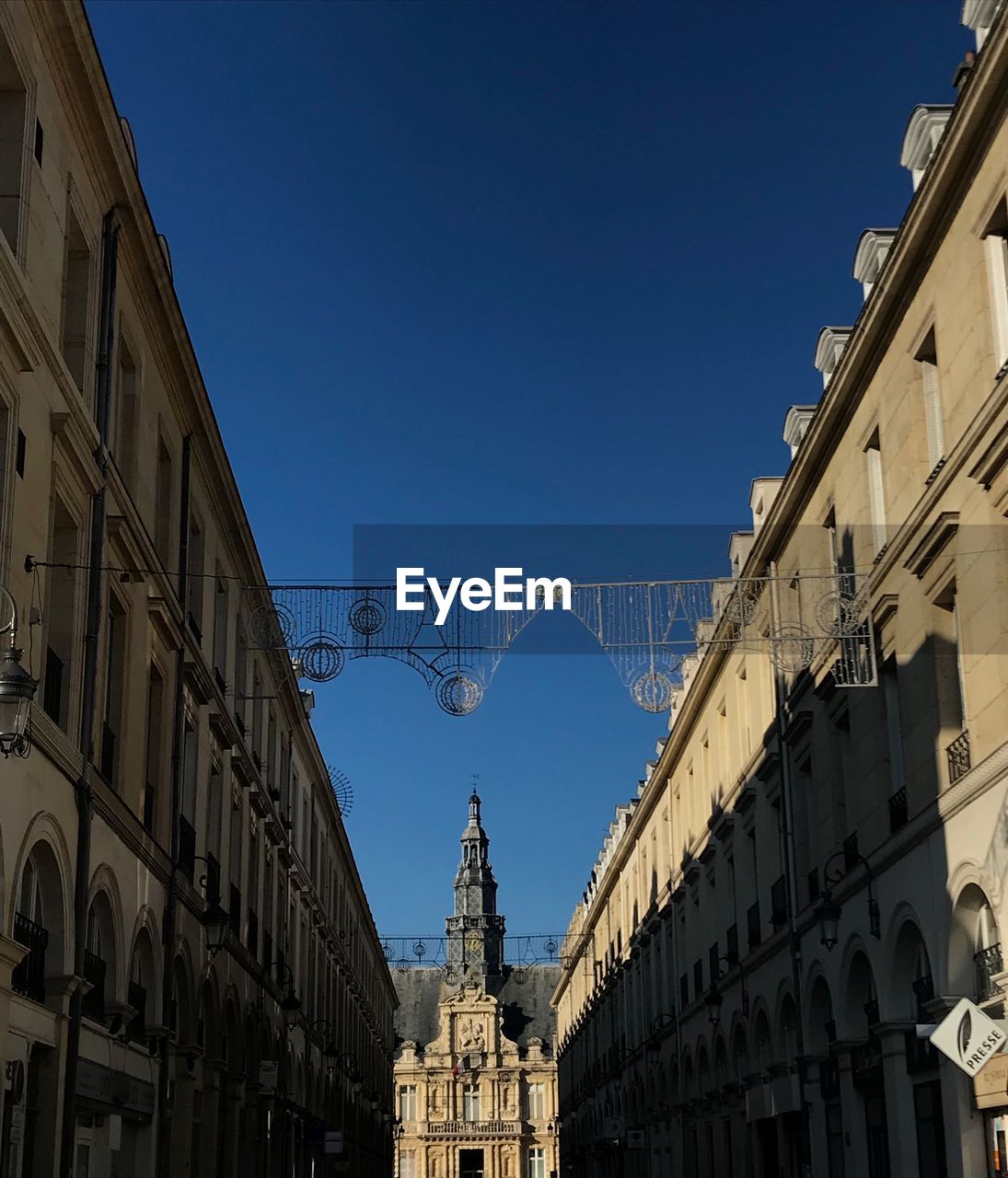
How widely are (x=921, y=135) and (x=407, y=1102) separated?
106 metres

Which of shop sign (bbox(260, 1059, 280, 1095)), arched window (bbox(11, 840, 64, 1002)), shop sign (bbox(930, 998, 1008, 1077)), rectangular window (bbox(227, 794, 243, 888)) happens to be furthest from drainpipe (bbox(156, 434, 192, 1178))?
shop sign (bbox(930, 998, 1008, 1077))

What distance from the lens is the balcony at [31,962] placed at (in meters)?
16.3

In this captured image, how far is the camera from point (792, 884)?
2966 centimetres

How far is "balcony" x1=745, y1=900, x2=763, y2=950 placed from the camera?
3322 centimetres

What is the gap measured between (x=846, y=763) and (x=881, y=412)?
6.05 m

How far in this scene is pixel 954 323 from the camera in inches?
798

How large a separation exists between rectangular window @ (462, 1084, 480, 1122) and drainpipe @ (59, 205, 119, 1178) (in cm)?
10520

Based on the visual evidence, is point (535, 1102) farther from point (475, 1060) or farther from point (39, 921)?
point (39, 921)

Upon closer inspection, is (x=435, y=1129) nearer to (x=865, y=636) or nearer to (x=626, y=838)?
(x=626, y=838)

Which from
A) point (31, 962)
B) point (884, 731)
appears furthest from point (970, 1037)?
point (31, 962)

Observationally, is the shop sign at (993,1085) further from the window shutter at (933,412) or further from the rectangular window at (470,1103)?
the rectangular window at (470,1103)

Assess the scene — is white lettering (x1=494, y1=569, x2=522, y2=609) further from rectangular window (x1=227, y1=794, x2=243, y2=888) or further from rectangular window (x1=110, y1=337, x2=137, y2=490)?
rectangular window (x1=227, y1=794, x2=243, y2=888)

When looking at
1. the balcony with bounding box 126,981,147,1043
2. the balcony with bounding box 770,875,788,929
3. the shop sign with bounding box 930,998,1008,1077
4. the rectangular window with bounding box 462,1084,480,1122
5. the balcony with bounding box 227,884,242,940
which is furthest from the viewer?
the rectangular window with bounding box 462,1084,480,1122

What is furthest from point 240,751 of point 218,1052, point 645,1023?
point 645,1023
